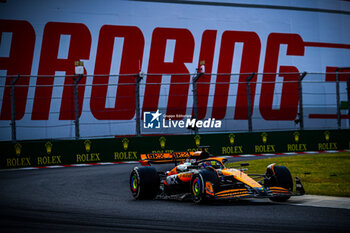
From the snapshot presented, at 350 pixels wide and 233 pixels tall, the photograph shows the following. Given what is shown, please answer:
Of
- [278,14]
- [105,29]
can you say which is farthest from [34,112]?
[278,14]

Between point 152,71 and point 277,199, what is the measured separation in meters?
14.6

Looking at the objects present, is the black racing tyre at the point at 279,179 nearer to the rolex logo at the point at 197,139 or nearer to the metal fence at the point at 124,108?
the rolex logo at the point at 197,139

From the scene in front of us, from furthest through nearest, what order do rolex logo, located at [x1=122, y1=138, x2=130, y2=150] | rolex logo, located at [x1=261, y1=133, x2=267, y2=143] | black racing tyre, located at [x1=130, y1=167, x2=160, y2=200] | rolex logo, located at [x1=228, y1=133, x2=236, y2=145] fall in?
rolex logo, located at [x1=261, y1=133, x2=267, y2=143]
rolex logo, located at [x1=228, y1=133, x2=236, y2=145]
rolex logo, located at [x1=122, y1=138, x2=130, y2=150]
black racing tyre, located at [x1=130, y1=167, x2=160, y2=200]

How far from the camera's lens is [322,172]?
1205cm

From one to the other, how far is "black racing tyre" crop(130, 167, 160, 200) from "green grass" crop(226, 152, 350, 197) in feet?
10.4

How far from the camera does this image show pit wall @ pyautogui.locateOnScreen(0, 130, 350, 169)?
15430 mm

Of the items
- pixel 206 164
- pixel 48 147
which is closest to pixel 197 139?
pixel 48 147

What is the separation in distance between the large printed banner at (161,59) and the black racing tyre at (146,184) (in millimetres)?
7822

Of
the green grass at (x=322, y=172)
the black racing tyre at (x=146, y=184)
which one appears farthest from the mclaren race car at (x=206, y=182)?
the green grass at (x=322, y=172)

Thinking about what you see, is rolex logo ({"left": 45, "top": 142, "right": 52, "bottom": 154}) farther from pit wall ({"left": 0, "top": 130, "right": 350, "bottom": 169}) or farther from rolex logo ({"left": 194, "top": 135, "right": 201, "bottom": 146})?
rolex logo ({"left": 194, "top": 135, "right": 201, "bottom": 146})

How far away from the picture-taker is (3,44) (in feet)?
64.4

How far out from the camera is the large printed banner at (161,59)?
18.8m

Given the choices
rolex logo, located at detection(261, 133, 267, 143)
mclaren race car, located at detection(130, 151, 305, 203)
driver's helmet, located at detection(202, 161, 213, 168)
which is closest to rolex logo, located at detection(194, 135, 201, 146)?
rolex logo, located at detection(261, 133, 267, 143)

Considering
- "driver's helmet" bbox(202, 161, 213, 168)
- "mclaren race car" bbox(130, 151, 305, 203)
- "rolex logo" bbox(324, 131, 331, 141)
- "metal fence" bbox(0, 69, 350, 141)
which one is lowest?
"mclaren race car" bbox(130, 151, 305, 203)
